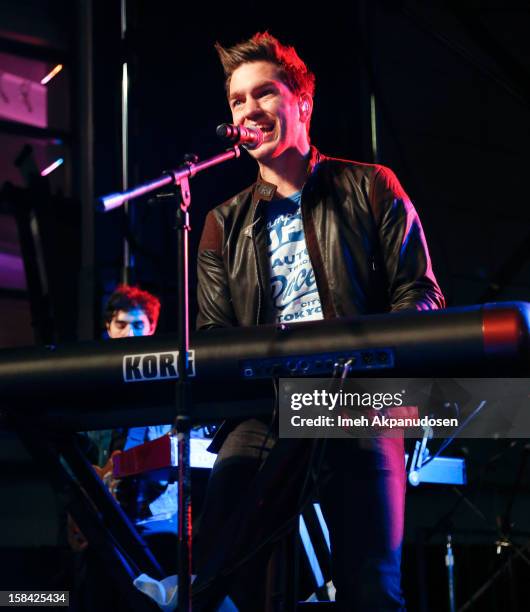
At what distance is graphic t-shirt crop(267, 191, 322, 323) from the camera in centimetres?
221

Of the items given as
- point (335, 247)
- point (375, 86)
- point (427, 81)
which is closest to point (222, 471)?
point (335, 247)

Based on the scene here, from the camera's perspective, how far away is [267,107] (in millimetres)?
2355

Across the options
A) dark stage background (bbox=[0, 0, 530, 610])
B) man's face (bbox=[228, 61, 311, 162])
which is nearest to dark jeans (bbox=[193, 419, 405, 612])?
man's face (bbox=[228, 61, 311, 162])

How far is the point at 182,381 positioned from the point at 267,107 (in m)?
0.86

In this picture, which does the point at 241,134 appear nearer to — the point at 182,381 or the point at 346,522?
the point at 182,381

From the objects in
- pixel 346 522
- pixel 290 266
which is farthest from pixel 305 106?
pixel 346 522

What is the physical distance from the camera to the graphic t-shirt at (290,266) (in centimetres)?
221

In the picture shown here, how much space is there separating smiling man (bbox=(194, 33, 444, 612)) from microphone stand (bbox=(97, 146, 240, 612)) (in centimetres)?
5

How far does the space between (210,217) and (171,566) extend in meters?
2.43

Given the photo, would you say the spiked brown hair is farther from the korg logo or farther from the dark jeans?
the dark jeans

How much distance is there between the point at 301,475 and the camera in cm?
183

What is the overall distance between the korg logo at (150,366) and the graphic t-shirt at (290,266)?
0.37 m

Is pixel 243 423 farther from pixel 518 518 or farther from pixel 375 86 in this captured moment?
pixel 518 518

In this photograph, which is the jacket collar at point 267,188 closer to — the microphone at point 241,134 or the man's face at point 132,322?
the microphone at point 241,134
